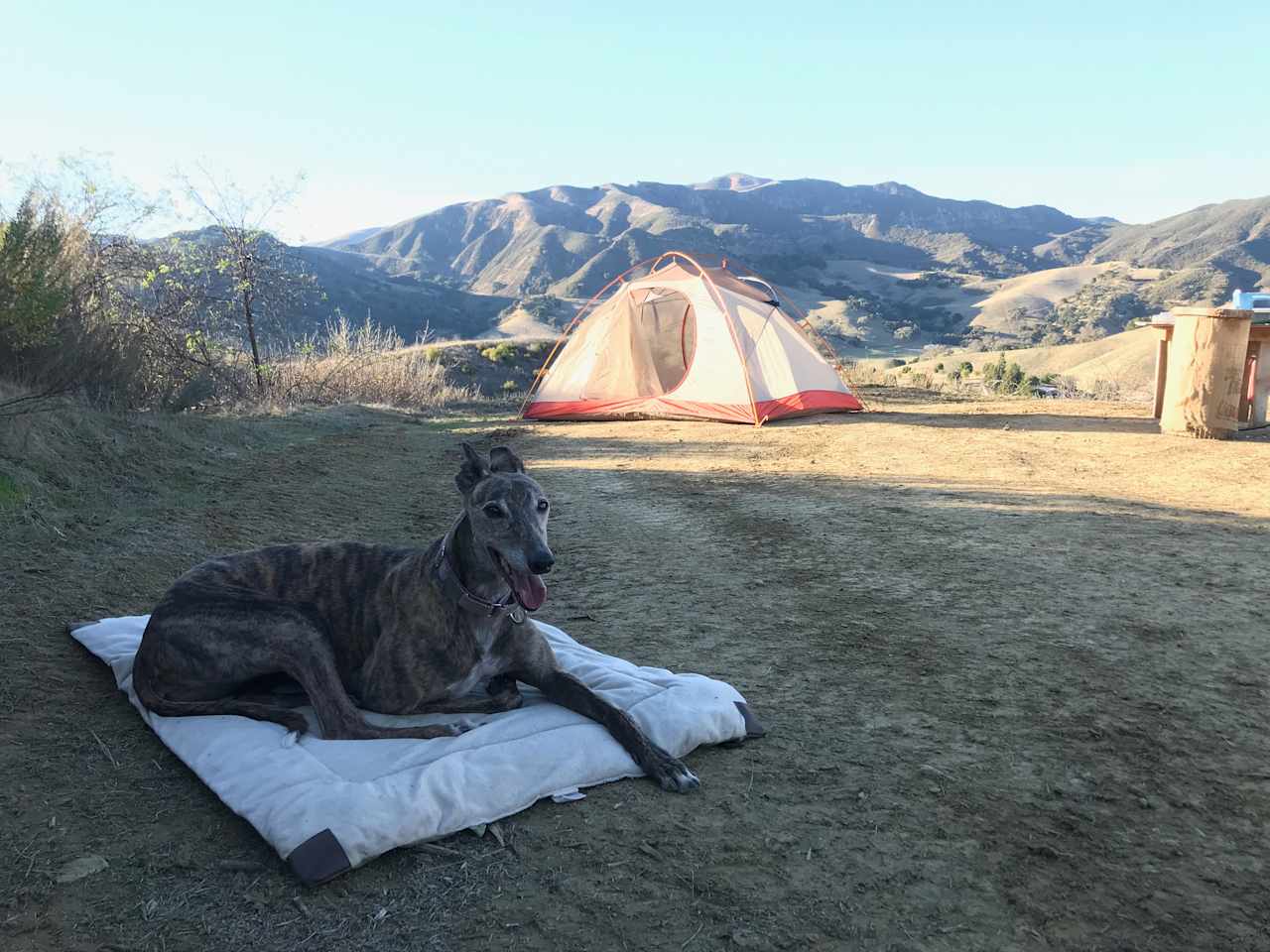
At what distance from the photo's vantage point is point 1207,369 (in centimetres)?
978

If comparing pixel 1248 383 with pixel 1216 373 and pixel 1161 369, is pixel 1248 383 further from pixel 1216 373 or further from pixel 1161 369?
pixel 1161 369

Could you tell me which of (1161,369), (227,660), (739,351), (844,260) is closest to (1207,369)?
(1161,369)

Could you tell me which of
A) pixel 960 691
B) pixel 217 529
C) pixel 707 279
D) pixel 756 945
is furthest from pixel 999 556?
pixel 707 279

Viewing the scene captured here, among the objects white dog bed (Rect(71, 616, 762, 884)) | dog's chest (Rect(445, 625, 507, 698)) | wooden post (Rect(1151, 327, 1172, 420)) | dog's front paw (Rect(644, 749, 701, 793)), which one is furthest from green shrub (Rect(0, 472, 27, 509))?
wooden post (Rect(1151, 327, 1172, 420))

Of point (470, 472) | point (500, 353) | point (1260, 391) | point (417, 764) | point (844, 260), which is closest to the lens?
point (417, 764)

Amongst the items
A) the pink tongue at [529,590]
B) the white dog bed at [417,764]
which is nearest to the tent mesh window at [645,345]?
the white dog bed at [417,764]

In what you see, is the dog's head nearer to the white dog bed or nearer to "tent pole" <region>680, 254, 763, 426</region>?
the white dog bed

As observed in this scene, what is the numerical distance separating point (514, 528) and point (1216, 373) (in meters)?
9.24

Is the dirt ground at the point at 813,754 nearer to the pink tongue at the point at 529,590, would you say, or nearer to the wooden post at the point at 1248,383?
the pink tongue at the point at 529,590

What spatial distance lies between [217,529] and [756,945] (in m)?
5.38

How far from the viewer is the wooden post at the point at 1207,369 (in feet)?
31.0

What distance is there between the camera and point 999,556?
233 inches

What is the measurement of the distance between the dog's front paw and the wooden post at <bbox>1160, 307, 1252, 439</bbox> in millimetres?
8712

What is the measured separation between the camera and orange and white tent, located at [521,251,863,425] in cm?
1319
